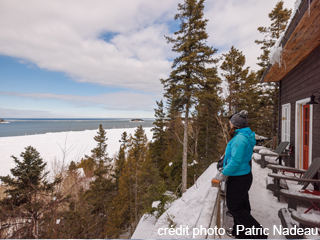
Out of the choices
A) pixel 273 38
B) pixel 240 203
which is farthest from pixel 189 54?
pixel 240 203

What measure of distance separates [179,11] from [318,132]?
11.3 m

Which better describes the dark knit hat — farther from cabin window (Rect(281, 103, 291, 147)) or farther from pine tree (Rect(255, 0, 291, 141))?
pine tree (Rect(255, 0, 291, 141))

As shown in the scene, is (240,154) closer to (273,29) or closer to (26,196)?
(26,196)

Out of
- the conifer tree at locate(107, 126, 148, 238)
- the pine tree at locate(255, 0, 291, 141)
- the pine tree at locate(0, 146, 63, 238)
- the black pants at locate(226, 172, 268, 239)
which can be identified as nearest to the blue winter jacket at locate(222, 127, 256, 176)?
the black pants at locate(226, 172, 268, 239)

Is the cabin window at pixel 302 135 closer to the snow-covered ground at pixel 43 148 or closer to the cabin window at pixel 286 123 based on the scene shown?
the cabin window at pixel 286 123

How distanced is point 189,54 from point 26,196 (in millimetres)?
10900

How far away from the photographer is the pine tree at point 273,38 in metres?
12.8

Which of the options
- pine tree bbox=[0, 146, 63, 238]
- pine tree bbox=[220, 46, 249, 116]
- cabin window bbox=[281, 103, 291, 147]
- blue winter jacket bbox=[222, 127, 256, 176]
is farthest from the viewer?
pine tree bbox=[220, 46, 249, 116]

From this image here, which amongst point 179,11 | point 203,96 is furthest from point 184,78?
point 179,11

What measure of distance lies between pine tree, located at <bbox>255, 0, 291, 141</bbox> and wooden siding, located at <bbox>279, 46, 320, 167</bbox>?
948 cm

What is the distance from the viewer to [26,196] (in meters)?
4.37

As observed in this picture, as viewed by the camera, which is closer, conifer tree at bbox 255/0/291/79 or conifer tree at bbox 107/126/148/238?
conifer tree at bbox 255/0/291/79

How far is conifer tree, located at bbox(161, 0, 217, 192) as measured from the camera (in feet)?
33.8

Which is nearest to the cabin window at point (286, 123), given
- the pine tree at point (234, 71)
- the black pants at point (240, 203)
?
the black pants at point (240, 203)
